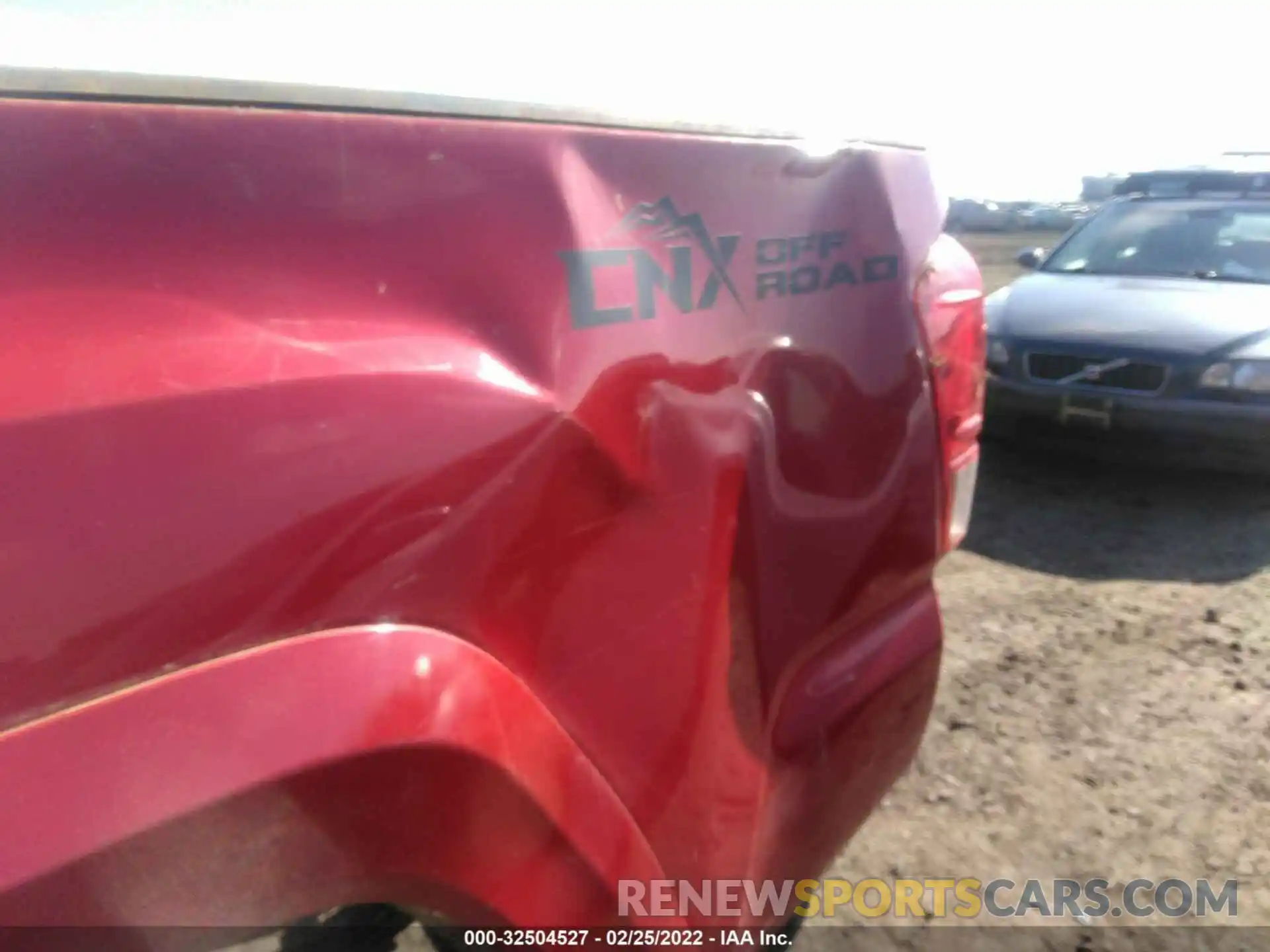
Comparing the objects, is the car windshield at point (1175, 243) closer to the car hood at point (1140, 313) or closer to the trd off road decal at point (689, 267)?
the car hood at point (1140, 313)

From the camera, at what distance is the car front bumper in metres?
5.18

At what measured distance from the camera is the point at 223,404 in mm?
938

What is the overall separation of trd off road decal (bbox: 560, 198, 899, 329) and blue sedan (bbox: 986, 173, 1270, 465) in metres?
4.39

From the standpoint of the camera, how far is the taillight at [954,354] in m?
1.78

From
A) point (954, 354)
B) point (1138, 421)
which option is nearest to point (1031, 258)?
point (1138, 421)

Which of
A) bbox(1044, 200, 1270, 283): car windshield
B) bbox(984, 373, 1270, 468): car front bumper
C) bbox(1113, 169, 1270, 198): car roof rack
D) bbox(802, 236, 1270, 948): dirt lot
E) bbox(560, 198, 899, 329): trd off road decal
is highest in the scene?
bbox(560, 198, 899, 329): trd off road decal

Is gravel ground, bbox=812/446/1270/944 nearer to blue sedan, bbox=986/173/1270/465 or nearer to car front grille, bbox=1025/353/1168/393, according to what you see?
blue sedan, bbox=986/173/1270/465

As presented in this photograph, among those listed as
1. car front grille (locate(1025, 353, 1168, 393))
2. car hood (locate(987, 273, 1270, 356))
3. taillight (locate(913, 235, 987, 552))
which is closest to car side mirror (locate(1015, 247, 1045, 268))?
car hood (locate(987, 273, 1270, 356))

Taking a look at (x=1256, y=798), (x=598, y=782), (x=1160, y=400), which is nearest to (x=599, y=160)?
(x=598, y=782)

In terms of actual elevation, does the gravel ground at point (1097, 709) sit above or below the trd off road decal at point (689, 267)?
below

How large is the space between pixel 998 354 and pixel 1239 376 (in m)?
1.21

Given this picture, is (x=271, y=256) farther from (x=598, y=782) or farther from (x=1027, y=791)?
(x=1027, y=791)

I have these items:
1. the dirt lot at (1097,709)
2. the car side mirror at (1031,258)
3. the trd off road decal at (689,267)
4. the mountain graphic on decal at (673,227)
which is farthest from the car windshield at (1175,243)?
the mountain graphic on decal at (673,227)

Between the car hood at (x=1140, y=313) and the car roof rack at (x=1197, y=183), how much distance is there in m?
1.18
